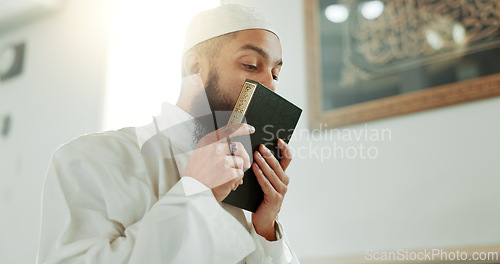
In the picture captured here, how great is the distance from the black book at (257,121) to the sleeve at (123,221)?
82 millimetres

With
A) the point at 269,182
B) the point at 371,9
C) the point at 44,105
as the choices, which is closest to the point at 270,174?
the point at 269,182

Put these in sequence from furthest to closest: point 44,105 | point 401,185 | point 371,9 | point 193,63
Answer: point 44,105 → point 371,9 → point 401,185 → point 193,63

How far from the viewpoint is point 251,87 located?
0.94 meters

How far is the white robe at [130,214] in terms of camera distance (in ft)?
2.72

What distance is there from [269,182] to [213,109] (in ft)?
0.90

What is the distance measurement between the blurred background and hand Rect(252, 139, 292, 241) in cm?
44

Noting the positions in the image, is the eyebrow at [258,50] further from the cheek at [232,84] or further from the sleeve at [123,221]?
the sleeve at [123,221]

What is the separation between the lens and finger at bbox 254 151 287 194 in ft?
3.07

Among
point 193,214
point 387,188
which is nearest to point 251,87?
point 193,214

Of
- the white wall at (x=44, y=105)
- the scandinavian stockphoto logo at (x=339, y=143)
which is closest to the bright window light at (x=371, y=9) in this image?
the scandinavian stockphoto logo at (x=339, y=143)

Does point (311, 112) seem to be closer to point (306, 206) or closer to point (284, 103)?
point (306, 206)

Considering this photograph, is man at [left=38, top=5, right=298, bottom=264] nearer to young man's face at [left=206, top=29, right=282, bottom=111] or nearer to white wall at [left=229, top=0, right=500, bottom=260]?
young man's face at [left=206, top=29, right=282, bottom=111]

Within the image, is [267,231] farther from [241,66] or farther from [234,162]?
[241,66]

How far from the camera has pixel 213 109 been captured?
3.76 ft
